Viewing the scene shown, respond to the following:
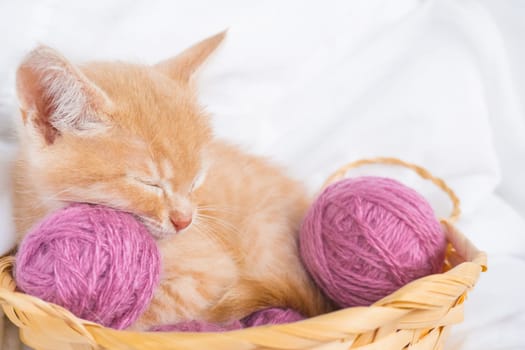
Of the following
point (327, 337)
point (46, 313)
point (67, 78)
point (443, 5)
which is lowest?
point (46, 313)

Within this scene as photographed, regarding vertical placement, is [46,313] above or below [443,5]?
below

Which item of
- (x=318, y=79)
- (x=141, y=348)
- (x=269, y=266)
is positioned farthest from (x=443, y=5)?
(x=141, y=348)

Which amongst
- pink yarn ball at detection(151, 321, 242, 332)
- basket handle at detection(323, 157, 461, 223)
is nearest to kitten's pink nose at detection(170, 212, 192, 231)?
pink yarn ball at detection(151, 321, 242, 332)

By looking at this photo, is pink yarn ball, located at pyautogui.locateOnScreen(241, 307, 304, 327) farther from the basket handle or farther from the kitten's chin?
the basket handle

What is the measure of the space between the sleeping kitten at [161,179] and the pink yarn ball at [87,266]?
61 mm

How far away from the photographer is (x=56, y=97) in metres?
0.83

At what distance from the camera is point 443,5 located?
158 cm

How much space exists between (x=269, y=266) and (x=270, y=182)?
0.26m

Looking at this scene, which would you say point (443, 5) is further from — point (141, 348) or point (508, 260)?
point (141, 348)

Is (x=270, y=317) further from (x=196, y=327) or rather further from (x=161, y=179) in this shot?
(x=161, y=179)

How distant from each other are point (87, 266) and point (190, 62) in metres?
0.43

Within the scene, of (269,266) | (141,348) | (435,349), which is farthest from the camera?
(269,266)

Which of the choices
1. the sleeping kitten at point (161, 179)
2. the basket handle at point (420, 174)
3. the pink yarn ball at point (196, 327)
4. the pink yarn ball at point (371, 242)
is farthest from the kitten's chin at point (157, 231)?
the basket handle at point (420, 174)

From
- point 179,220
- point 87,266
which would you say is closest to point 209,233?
point 179,220
